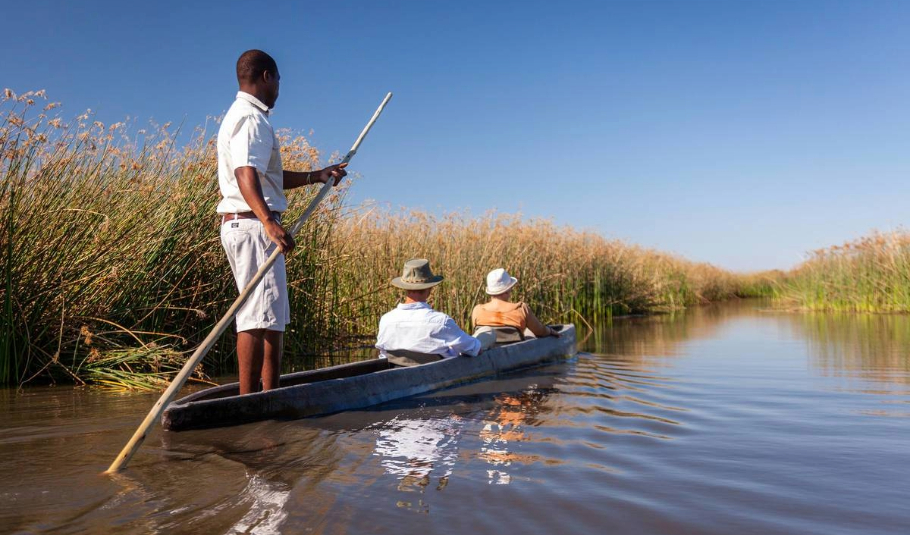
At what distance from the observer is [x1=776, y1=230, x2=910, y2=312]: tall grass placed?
17516 mm

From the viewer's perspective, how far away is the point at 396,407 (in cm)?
557

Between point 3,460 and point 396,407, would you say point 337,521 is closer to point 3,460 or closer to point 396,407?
point 3,460

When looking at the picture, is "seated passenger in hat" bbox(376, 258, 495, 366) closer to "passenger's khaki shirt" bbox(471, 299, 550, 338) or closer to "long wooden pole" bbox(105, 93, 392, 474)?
"passenger's khaki shirt" bbox(471, 299, 550, 338)

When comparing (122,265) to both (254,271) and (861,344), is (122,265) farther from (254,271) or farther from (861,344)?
(861,344)

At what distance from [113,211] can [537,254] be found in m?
8.94

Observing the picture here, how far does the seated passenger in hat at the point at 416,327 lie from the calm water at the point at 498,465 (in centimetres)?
47

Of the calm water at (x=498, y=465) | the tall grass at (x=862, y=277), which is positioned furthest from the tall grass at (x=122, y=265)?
the tall grass at (x=862, y=277)

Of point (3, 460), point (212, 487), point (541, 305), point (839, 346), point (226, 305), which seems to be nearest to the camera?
point (212, 487)

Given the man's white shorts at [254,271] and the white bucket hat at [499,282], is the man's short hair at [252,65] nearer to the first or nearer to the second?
the man's white shorts at [254,271]

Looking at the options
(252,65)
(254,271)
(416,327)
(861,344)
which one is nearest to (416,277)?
(416,327)

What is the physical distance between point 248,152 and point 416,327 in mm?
2546

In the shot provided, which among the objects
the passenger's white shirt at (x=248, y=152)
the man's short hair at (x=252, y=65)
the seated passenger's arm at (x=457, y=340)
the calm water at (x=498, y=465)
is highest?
the man's short hair at (x=252, y=65)

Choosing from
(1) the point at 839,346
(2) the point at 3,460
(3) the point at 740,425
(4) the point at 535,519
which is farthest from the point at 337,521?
(1) the point at 839,346

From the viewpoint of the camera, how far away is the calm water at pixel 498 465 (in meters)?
2.91
